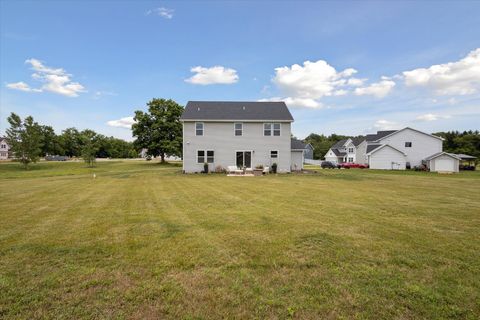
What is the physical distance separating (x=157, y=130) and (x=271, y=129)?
24.4 metres

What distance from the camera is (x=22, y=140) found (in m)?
36.9

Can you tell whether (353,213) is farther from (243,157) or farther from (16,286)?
(243,157)

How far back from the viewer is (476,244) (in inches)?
180

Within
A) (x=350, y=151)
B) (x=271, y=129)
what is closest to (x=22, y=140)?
(x=271, y=129)

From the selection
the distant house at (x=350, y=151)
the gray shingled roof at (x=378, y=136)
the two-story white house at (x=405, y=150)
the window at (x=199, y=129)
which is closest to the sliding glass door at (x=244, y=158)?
the window at (x=199, y=129)

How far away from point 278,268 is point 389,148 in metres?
40.8

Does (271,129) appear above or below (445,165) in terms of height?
above

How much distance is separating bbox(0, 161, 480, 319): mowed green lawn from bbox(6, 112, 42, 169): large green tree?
41693 mm

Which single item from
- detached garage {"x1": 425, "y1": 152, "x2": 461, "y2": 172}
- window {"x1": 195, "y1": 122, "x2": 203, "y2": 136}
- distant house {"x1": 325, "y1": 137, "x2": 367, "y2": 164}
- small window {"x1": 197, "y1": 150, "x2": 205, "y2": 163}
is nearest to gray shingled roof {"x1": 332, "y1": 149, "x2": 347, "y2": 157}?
distant house {"x1": 325, "y1": 137, "x2": 367, "y2": 164}

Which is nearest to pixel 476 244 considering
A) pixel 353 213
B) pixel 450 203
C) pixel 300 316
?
pixel 353 213

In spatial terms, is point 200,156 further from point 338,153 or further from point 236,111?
point 338,153

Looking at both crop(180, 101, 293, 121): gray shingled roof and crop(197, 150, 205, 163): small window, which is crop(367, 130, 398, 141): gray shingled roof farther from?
crop(197, 150, 205, 163): small window

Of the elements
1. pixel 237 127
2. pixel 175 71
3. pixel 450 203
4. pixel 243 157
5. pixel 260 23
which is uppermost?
pixel 260 23

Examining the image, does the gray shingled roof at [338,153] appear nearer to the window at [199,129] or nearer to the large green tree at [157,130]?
the large green tree at [157,130]
